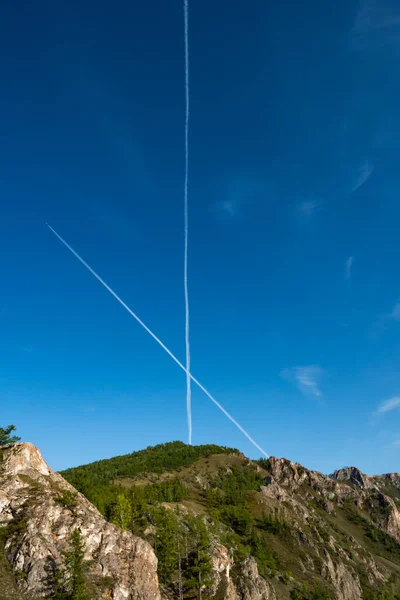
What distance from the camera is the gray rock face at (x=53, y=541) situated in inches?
2852

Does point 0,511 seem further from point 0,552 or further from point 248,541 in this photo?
point 248,541

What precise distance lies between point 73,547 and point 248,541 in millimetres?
146208

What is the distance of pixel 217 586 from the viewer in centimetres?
11169

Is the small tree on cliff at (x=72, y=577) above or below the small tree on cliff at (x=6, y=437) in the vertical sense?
below

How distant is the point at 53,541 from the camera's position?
7744 centimetres

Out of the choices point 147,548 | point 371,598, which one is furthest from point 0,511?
point 371,598

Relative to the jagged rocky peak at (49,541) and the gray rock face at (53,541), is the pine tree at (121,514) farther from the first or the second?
the gray rock face at (53,541)

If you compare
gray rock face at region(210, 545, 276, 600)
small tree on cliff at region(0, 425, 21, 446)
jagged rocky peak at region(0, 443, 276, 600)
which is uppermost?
small tree on cliff at region(0, 425, 21, 446)

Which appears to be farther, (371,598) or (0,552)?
(371,598)

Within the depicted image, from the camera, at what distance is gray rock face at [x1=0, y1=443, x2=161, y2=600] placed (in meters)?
72.4

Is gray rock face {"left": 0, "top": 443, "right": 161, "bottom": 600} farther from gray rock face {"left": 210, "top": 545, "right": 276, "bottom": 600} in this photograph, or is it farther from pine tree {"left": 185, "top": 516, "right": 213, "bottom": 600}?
gray rock face {"left": 210, "top": 545, "right": 276, "bottom": 600}

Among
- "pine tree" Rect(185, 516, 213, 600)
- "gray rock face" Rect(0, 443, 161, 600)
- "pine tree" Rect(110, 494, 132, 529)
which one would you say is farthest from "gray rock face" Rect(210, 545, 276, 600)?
"gray rock face" Rect(0, 443, 161, 600)

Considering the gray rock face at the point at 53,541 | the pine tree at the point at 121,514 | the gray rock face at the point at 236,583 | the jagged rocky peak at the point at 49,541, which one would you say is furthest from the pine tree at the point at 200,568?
the gray rock face at the point at 53,541

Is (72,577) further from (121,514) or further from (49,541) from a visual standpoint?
(121,514)
